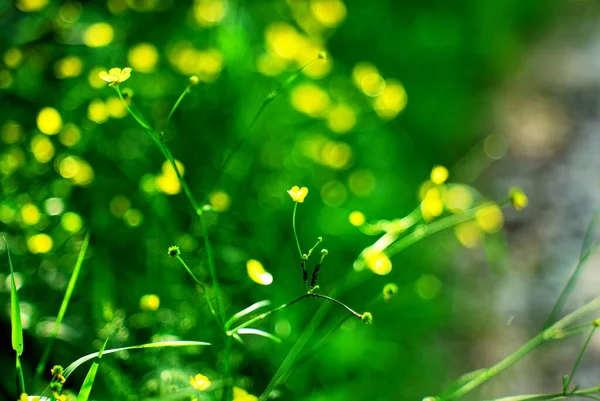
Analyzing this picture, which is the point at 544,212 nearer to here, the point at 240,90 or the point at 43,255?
the point at 240,90

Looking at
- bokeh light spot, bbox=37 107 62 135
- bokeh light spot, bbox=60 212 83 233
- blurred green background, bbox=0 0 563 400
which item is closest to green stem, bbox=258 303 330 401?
blurred green background, bbox=0 0 563 400

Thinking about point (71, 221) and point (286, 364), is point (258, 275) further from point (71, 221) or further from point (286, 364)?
point (71, 221)

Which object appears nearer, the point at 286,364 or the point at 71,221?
the point at 286,364

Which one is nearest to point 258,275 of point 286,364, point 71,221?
point 286,364

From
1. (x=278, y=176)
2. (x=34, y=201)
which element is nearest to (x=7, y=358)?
(x=34, y=201)

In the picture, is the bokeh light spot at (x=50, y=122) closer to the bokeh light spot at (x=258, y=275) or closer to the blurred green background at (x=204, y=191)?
the blurred green background at (x=204, y=191)

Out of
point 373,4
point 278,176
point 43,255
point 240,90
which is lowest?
point 43,255

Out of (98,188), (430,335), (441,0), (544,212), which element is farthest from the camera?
(441,0)

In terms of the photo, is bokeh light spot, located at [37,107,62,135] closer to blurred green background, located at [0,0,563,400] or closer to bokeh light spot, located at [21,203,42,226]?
blurred green background, located at [0,0,563,400]

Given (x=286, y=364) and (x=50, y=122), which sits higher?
(x=50, y=122)
